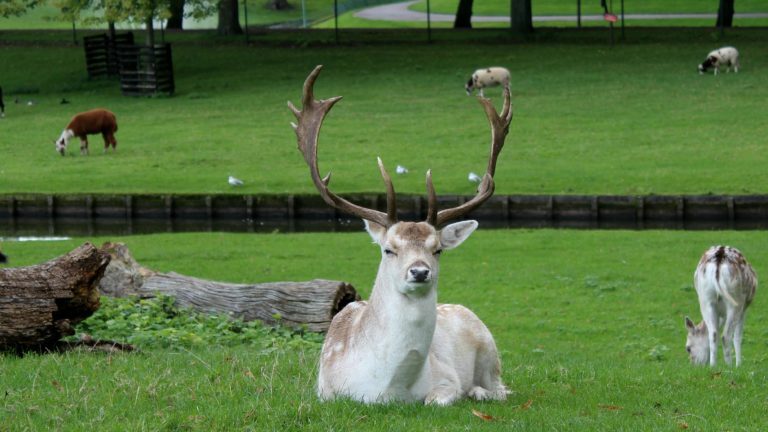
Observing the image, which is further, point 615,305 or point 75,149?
point 75,149

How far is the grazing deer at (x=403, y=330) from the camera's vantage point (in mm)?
8750

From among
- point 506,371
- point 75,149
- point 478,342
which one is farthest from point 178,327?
point 75,149

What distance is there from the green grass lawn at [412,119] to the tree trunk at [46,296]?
19984mm

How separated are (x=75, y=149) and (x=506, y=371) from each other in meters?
30.3

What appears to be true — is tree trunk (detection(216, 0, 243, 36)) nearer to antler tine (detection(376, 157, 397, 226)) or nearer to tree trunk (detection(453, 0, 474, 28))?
tree trunk (detection(453, 0, 474, 28))

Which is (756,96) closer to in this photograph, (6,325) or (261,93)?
(261,93)

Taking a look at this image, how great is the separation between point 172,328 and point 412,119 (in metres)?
28.8

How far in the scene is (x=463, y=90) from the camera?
156 feet

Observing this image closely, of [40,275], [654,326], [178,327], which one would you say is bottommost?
[654,326]

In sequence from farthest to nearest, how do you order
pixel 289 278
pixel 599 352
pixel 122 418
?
pixel 289 278 < pixel 599 352 < pixel 122 418

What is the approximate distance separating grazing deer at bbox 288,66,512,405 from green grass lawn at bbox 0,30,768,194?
2105 centimetres

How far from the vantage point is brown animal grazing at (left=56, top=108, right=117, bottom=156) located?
125ft

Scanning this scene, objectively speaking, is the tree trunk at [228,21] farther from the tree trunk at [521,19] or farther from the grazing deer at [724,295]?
the grazing deer at [724,295]

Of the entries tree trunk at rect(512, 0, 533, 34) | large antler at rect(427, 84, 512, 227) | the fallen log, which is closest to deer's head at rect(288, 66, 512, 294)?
large antler at rect(427, 84, 512, 227)
